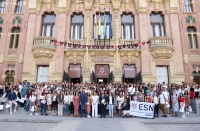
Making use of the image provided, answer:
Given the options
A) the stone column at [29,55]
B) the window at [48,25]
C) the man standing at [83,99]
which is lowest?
the man standing at [83,99]

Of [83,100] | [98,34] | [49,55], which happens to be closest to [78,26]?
[98,34]

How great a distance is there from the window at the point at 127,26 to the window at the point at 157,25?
8.06ft

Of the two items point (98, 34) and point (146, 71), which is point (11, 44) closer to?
point (98, 34)

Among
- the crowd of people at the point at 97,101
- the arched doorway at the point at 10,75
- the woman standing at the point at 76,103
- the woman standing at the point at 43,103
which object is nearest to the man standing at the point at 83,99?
the crowd of people at the point at 97,101

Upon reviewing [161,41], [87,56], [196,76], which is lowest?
[196,76]

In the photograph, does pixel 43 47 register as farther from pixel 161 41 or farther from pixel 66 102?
pixel 161 41

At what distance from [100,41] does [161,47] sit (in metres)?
6.84

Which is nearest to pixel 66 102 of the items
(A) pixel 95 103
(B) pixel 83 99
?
(B) pixel 83 99

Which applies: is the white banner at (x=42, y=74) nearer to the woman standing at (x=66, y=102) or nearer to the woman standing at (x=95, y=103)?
the woman standing at (x=66, y=102)

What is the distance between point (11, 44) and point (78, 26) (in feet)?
29.4

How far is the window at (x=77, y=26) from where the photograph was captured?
19.9 m

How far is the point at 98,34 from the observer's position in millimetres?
18391

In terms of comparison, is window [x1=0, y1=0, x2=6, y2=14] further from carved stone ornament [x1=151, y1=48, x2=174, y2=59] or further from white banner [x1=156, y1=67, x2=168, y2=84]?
white banner [x1=156, y1=67, x2=168, y2=84]

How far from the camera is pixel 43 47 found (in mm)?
18031
